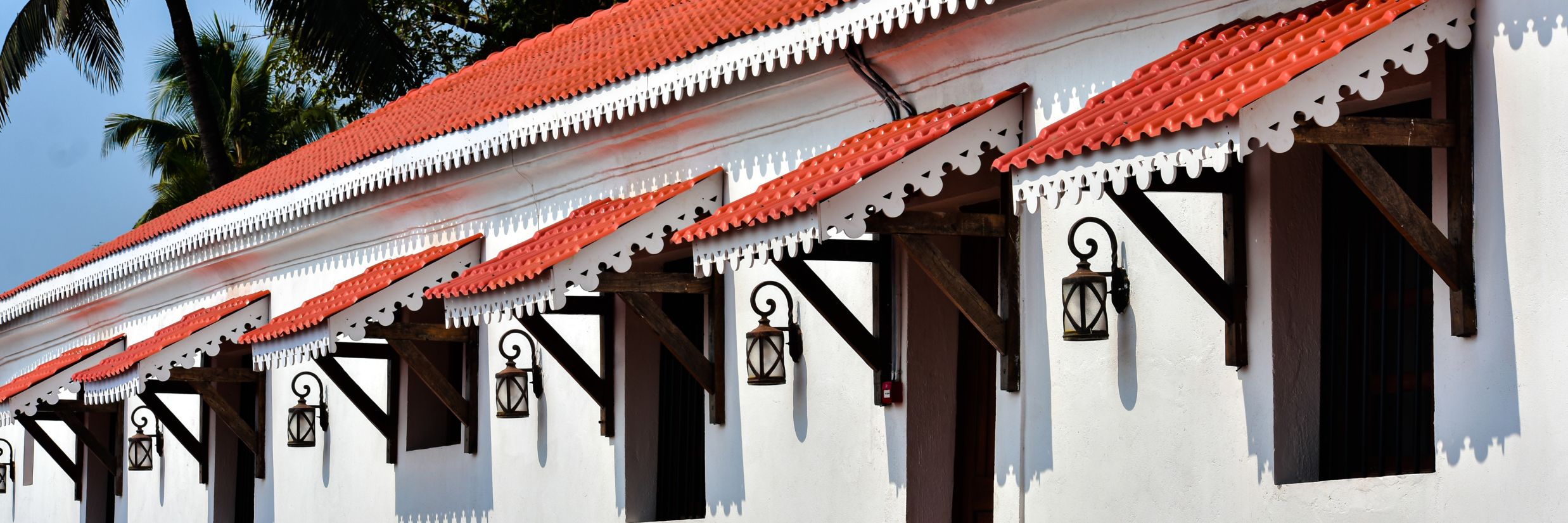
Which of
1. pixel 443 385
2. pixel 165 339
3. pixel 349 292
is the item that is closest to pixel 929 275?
pixel 443 385

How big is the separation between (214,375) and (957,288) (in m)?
7.99

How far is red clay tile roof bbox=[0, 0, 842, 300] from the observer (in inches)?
404

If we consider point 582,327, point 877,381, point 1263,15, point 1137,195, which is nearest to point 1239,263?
point 1137,195

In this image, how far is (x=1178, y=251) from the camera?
6.95 metres

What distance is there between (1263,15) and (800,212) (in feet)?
6.10

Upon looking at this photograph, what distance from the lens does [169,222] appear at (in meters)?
16.2

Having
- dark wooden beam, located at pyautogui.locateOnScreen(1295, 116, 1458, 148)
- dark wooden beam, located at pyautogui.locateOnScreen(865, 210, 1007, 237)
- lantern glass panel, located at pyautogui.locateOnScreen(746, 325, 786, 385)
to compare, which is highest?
dark wooden beam, located at pyautogui.locateOnScreen(1295, 116, 1458, 148)

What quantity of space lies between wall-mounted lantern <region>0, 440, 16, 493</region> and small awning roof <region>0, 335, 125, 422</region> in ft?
9.66

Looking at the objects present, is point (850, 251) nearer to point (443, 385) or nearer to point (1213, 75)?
point (1213, 75)

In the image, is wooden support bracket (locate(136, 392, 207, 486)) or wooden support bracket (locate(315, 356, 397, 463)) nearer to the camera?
wooden support bracket (locate(315, 356, 397, 463))

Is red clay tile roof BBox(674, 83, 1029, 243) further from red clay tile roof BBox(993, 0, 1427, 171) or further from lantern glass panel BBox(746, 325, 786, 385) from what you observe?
red clay tile roof BBox(993, 0, 1427, 171)

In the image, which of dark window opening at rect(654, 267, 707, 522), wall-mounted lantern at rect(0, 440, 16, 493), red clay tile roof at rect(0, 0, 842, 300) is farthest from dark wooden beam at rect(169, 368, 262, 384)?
wall-mounted lantern at rect(0, 440, 16, 493)

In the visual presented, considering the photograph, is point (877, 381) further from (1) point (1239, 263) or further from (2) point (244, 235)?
(2) point (244, 235)

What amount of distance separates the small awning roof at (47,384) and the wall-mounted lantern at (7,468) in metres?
2.94
